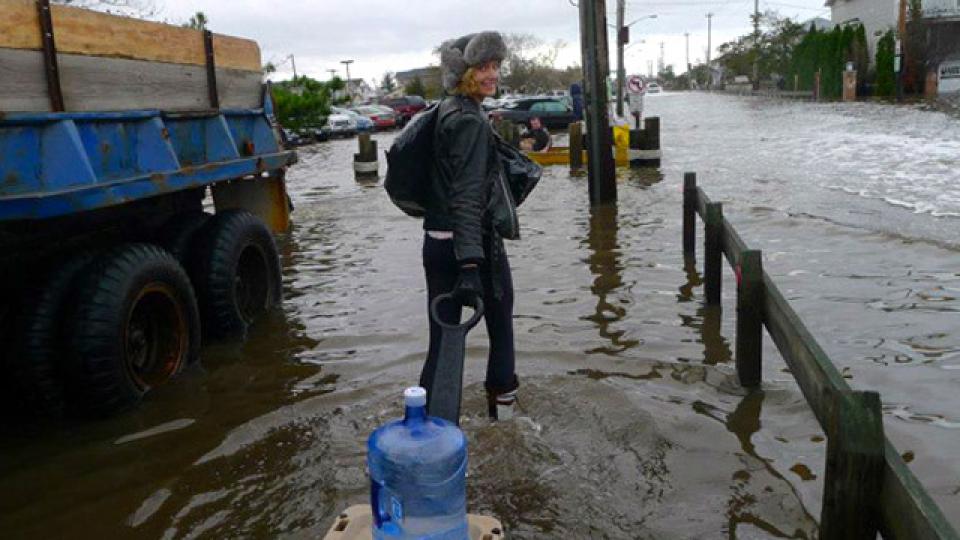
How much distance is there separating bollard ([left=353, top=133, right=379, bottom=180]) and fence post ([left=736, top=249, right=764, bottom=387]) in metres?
15.2

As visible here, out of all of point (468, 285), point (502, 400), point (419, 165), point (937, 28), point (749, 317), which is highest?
point (937, 28)

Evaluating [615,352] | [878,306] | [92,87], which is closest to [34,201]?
[92,87]

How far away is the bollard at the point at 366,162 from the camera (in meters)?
19.8

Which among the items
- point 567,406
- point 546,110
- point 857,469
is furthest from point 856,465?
point 546,110

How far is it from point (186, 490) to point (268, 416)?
100 cm

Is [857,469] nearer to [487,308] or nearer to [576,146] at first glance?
[487,308]

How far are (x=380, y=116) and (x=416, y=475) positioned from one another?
1614 inches

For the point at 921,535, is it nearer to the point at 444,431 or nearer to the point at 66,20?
the point at 444,431

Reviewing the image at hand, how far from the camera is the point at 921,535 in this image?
2.27 metres

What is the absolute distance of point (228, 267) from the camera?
6160 millimetres

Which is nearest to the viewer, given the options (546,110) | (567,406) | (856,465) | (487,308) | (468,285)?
(856,465)

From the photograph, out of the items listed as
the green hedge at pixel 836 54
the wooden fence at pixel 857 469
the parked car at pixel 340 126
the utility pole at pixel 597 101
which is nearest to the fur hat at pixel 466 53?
the wooden fence at pixel 857 469

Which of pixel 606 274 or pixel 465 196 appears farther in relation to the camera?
pixel 606 274

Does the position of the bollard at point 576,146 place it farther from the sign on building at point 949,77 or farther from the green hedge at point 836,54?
the green hedge at point 836,54
